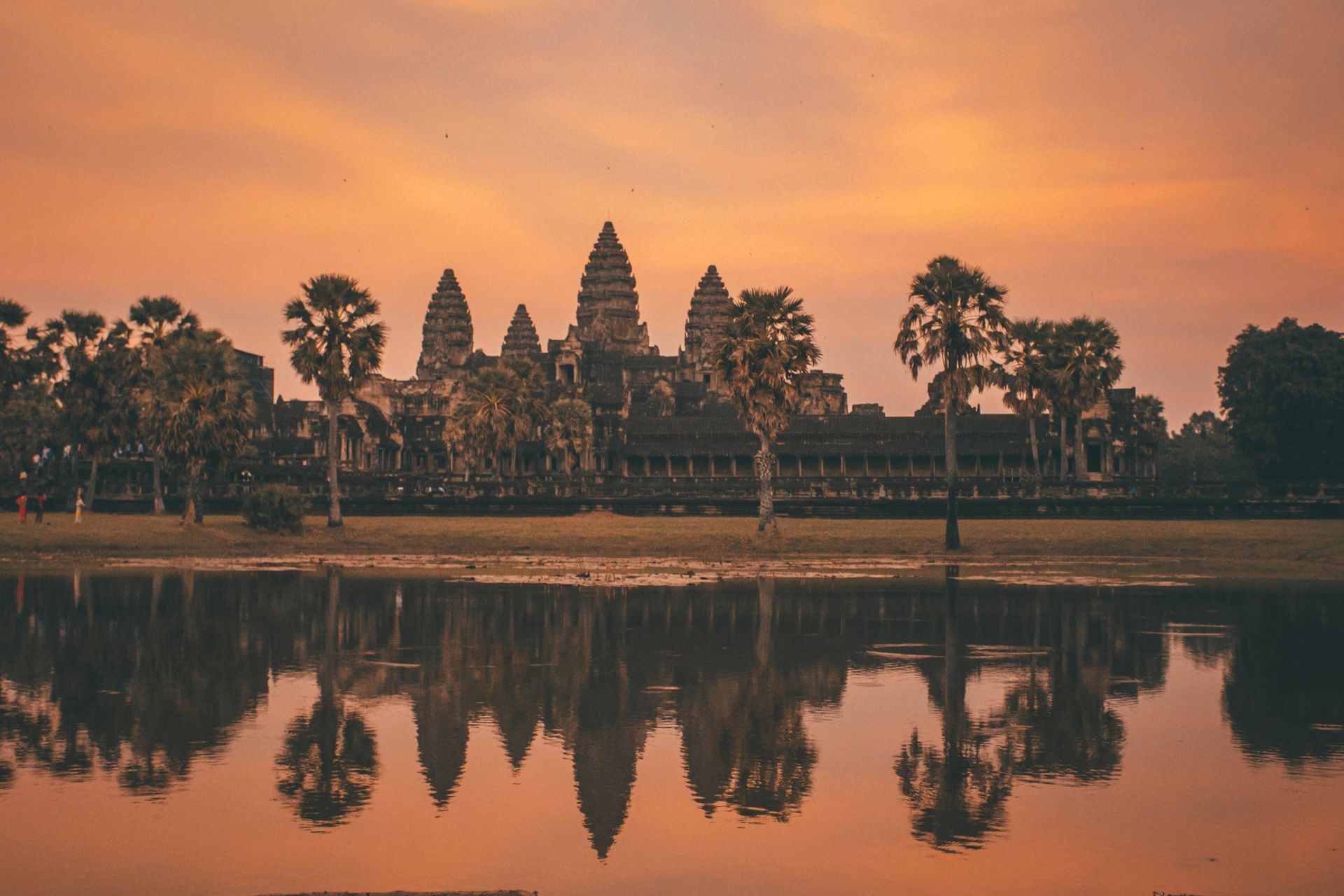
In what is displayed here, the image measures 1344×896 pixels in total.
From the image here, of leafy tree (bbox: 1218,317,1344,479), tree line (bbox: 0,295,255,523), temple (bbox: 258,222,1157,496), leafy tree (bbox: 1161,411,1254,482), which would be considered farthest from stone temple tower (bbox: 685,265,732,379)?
tree line (bbox: 0,295,255,523)

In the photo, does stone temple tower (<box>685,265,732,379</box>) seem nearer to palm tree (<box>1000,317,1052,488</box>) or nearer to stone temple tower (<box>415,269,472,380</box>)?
stone temple tower (<box>415,269,472,380</box>)

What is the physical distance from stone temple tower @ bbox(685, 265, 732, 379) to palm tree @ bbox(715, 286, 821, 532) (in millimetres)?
101792

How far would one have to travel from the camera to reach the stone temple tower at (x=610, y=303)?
17525 cm

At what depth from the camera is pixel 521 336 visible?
18212 cm

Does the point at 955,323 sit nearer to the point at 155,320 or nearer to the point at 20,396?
the point at 155,320

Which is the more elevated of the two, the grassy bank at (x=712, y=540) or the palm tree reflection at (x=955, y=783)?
the grassy bank at (x=712, y=540)

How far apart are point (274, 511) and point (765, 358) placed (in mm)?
21149

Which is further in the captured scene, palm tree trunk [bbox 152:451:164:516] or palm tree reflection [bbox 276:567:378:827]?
palm tree trunk [bbox 152:451:164:516]

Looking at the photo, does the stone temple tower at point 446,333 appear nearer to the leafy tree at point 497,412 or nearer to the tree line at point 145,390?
the leafy tree at point 497,412

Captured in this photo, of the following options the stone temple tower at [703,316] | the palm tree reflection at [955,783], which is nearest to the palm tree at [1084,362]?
the palm tree reflection at [955,783]

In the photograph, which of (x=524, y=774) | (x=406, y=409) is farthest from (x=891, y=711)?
(x=406, y=409)

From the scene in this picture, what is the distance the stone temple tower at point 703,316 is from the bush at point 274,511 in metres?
108

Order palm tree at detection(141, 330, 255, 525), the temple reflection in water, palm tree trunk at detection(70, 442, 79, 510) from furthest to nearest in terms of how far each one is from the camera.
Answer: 1. palm tree trunk at detection(70, 442, 79, 510)
2. palm tree at detection(141, 330, 255, 525)
3. the temple reflection in water

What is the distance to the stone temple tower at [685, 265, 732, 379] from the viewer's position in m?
171
